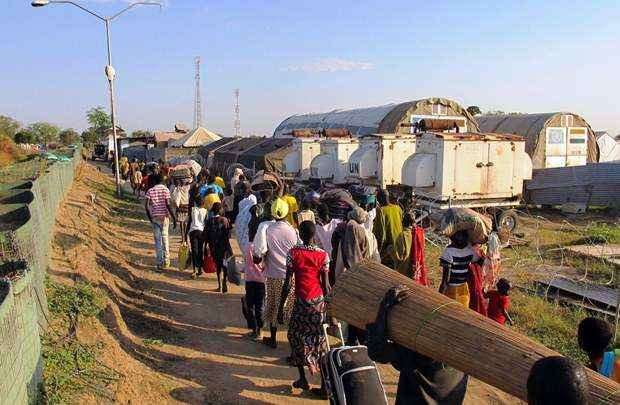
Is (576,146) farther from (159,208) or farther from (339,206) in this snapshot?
(159,208)

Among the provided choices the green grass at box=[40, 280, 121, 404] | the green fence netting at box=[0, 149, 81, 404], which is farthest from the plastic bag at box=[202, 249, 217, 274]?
the green fence netting at box=[0, 149, 81, 404]

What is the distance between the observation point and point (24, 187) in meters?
9.07

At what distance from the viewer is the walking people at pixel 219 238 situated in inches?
314

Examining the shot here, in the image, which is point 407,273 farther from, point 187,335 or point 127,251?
point 127,251

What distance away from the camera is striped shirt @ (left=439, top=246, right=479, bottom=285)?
194 inches

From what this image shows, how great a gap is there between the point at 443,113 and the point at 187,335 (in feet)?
55.9

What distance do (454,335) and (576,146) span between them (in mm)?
23424

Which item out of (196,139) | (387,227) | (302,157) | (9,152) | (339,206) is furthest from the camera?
(196,139)

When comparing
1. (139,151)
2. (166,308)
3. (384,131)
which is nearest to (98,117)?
(139,151)

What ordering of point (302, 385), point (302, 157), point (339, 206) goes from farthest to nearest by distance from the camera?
point (302, 157), point (339, 206), point (302, 385)

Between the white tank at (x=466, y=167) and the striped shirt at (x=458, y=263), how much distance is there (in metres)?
6.84

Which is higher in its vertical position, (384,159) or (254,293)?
(384,159)

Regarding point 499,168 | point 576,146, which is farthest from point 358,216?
point 576,146

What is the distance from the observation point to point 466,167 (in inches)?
462
